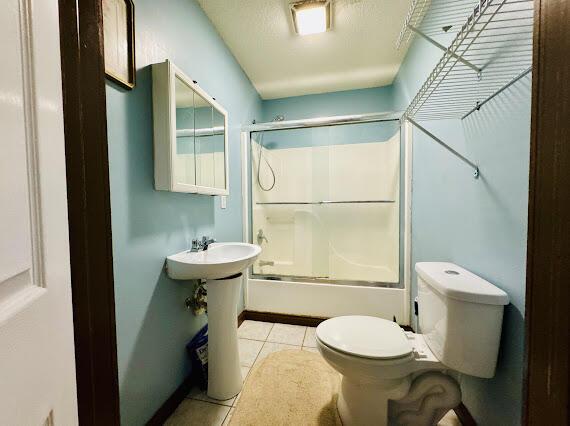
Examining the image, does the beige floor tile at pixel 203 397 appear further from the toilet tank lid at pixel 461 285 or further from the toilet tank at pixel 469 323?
the toilet tank lid at pixel 461 285

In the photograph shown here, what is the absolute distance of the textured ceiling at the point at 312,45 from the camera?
1570 mm

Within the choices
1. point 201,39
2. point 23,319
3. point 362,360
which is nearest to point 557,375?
point 362,360

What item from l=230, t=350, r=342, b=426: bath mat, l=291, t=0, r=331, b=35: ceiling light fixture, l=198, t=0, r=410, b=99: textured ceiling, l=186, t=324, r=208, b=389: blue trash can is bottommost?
l=230, t=350, r=342, b=426: bath mat

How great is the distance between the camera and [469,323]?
0.92 meters

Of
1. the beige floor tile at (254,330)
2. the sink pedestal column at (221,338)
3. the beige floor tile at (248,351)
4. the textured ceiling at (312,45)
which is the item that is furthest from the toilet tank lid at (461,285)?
the textured ceiling at (312,45)

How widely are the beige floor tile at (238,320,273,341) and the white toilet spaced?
92 centimetres

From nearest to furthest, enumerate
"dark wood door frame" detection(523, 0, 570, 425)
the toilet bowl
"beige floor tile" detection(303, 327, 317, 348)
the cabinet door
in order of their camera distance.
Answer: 1. "dark wood door frame" detection(523, 0, 570, 425)
2. the toilet bowl
3. the cabinet door
4. "beige floor tile" detection(303, 327, 317, 348)

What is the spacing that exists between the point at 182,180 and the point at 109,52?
58cm

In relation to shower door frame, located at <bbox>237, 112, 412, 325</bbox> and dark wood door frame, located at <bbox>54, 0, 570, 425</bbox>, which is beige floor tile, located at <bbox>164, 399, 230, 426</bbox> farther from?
shower door frame, located at <bbox>237, 112, 412, 325</bbox>

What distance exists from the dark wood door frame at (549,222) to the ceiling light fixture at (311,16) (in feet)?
4.60

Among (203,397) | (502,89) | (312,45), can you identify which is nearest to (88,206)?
(203,397)

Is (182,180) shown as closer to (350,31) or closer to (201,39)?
(201,39)

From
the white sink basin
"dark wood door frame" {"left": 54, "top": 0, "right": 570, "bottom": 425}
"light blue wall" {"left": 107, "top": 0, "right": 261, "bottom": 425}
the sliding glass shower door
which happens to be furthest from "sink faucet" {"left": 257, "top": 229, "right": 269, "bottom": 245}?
"dark wood door frame" {"left": 54, "top": 0, "right": 570, "bottom": 425}

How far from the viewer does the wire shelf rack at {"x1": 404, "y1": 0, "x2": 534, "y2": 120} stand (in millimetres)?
765
